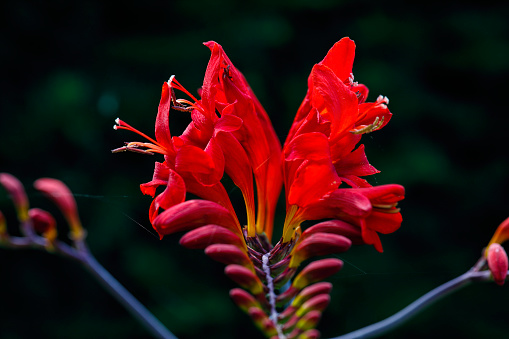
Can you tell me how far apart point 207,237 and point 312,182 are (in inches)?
12.5

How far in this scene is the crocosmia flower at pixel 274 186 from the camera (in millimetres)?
1362

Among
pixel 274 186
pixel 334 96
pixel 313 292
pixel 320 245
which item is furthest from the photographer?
pixel 274 186

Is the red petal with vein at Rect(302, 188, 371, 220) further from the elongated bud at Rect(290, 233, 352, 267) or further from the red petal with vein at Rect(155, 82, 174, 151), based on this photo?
the red petal with vein at Rect(155, 82, 174, 151)

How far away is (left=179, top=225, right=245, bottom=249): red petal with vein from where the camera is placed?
1346 mm

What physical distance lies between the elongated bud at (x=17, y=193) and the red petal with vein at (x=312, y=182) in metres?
0.67

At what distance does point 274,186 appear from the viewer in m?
1.75

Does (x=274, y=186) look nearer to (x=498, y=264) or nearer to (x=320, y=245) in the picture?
(x=320, y=245)

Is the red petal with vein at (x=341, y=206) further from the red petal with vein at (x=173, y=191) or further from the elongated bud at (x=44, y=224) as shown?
the elongated bud at (x=44, y=224)

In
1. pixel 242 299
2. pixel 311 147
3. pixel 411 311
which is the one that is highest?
pixel 311 147

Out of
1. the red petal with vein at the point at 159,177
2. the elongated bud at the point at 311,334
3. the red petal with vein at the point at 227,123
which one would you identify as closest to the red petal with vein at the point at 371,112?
the red petal with vein at the point at 227,123

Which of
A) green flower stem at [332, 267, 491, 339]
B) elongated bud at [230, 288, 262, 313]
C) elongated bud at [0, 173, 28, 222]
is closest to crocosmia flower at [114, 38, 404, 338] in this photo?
elongated bud at [230, 288, 262, 313]

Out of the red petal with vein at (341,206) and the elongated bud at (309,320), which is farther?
the red petal with vein at (341,206)

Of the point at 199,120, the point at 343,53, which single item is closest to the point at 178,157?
the point at 199,120

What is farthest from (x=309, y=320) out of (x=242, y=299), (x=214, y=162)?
(x=214, y=162)
